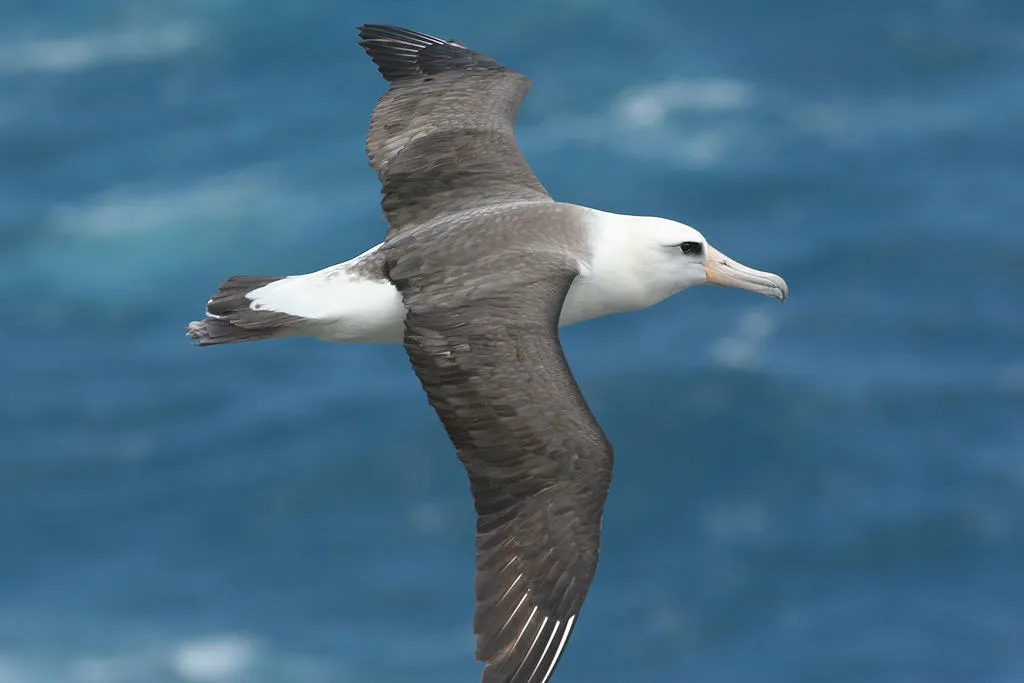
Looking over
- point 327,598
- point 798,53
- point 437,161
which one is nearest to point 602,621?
point 327,598

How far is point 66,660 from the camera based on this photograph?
129 ft

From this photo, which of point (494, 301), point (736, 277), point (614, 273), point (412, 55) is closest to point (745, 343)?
point (412, 55)

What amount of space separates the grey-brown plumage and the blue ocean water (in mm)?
23671

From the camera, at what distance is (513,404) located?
10953mm

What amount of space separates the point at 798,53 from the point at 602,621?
58.9 ft

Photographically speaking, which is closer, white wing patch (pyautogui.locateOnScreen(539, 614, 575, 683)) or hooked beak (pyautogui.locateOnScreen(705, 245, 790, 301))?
white wing patch (pyautogui.locateOnScreen(539, 614, 575, 683))

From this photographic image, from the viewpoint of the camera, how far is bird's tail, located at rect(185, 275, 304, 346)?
12391mm

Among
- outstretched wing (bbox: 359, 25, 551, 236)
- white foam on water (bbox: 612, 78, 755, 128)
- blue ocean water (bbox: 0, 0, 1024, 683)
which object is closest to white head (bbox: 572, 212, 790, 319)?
outstretched wing (bbox: 359, 25, 551, 236)

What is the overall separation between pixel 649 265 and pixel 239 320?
2.92m

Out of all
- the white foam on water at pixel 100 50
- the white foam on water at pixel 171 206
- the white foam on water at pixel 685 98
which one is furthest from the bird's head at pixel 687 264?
the white foam on water at pixel 100 50

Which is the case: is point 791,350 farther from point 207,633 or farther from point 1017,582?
point 207,633

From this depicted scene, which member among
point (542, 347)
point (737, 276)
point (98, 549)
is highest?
point (98, 549)

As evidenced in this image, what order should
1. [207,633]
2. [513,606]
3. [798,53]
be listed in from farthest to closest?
[798,53] → [207,633] → [513,606]

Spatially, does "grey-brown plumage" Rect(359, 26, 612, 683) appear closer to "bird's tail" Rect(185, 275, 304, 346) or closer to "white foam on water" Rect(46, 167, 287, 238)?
"bird's tail" Rect(185, 275, 304, 346)
